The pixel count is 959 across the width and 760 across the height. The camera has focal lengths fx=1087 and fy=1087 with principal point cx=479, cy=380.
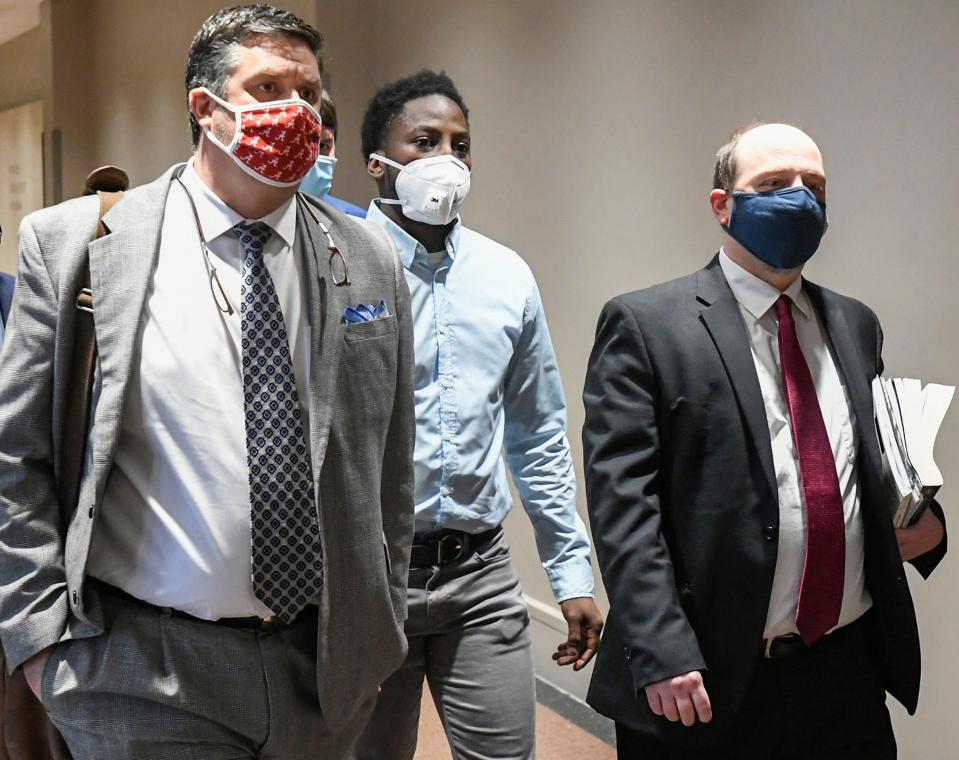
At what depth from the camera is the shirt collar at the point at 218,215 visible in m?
1.81

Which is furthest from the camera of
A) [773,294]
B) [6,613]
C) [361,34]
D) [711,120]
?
[361,34]

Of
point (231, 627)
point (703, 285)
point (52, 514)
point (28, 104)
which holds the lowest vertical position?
point (28, 104)

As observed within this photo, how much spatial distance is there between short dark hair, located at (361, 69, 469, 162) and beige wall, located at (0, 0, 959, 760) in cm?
99

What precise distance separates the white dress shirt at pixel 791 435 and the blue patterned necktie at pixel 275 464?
90 centimetres

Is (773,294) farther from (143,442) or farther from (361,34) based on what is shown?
(361,34)

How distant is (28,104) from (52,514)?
891 centimetres

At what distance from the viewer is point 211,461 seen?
171 centimetres

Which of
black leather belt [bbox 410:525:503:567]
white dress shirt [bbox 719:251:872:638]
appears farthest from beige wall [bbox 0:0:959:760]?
black leather belt [bbox 410:525:503:567]

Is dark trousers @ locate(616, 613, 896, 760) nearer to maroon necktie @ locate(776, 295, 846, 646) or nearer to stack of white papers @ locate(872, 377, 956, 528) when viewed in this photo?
maroon necktie @ locate(776, 295, 846, 646)

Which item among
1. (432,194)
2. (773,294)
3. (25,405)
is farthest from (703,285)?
(25,405)

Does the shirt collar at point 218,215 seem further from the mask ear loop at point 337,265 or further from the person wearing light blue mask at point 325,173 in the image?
the person wearing light blue mask at point 325,173

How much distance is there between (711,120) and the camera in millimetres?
3496

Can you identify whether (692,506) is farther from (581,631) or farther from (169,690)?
(169,690)

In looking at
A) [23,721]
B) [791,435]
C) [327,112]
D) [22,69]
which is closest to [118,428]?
[23,721]
